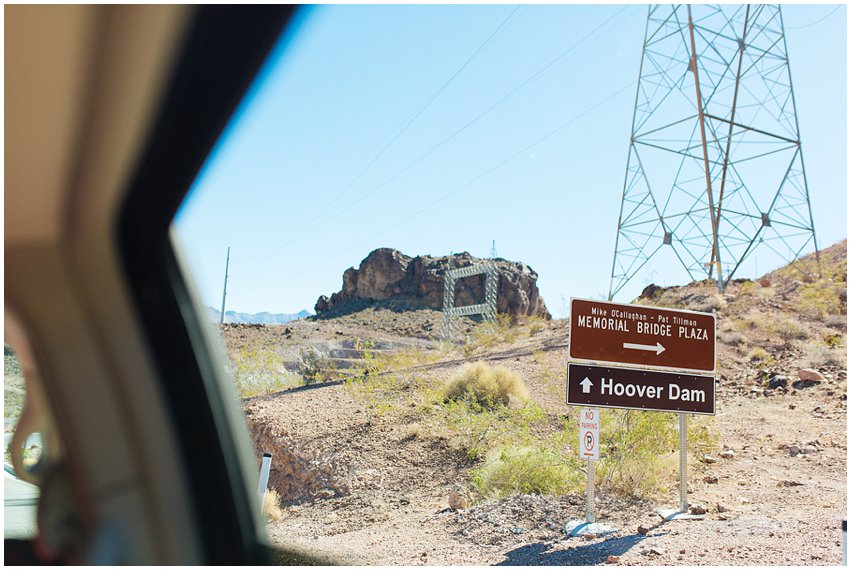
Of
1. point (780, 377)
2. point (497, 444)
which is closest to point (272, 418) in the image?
point (497, 444)

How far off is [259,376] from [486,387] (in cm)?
777

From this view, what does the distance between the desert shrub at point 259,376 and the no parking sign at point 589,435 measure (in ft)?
40.4

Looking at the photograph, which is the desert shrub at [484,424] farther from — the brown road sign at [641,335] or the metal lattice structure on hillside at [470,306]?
the metal lattice structure on hillside at [470,306]

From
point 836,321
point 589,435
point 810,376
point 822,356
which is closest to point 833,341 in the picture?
point 822,356

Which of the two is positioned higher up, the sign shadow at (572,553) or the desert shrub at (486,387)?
the desert shrub at (486,387)

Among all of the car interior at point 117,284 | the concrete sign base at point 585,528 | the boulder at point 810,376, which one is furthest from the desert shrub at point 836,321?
the car interior at point 117,284

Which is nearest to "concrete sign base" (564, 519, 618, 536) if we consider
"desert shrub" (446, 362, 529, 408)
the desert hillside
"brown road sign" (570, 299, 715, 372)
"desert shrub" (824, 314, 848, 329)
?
the desert hillside

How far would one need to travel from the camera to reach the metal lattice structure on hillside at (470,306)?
164 feet

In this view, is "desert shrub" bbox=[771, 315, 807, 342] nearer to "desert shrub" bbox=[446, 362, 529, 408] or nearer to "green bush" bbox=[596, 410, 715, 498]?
"desert shrub" bbox=[446, 362, 529, 408]

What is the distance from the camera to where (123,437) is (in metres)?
2.62

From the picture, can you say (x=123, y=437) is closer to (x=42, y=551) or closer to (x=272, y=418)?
(x=42, y=551)

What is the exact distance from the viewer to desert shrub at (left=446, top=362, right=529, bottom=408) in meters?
16.2

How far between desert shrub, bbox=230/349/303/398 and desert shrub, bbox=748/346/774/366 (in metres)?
12.4

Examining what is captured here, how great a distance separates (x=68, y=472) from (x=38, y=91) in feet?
4.01
